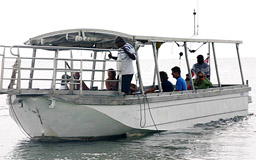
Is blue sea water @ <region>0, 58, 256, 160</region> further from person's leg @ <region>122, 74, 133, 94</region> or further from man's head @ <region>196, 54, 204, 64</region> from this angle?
man's head @ <region>196, 54, 204, 64</region>

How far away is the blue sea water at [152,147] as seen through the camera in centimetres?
1293

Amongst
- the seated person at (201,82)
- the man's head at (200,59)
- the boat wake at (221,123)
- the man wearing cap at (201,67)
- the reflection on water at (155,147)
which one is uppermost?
the man's head at (200,59)

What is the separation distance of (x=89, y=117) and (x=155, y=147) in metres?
1.78

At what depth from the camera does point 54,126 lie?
1381 centimetres

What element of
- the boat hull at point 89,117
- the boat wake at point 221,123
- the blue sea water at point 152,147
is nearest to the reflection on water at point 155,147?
the blue sea water at point 152,147

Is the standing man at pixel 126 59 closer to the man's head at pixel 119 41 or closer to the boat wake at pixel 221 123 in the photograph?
the man's head at pixel 119 41

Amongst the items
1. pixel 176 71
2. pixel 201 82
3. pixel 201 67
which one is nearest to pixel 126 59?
pixel 176 71

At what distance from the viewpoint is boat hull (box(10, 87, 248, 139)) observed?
13492 mm

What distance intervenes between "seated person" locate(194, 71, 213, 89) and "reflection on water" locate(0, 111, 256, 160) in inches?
72.4

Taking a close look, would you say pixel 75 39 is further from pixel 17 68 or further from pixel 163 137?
pixel 163 137

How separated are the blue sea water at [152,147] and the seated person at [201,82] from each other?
1411 mm

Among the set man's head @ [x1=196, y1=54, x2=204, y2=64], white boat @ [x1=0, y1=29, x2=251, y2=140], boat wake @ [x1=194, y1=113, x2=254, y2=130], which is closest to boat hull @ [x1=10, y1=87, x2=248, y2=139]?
white boat @ [x1=0, y1=29, x2=251, y2=140]

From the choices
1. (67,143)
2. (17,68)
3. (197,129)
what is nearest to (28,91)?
(17,68)

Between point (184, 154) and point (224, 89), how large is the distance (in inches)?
241
